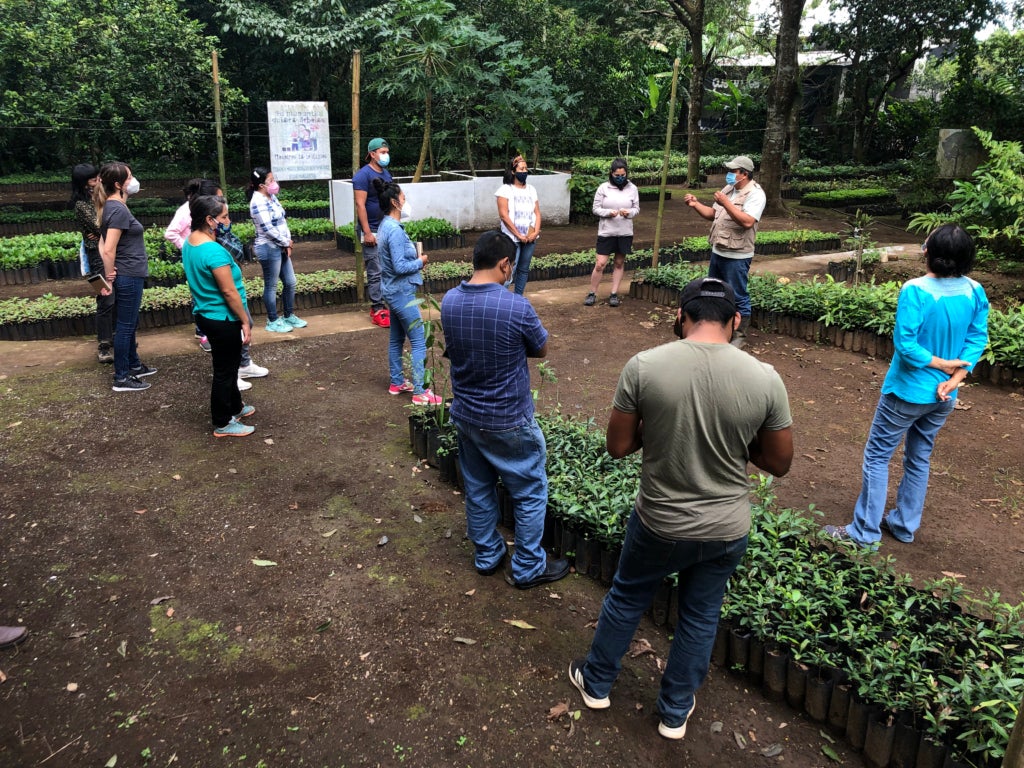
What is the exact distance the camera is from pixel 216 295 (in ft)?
17.6

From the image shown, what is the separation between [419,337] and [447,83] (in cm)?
Answer: 991

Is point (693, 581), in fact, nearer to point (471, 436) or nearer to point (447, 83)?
point (471, 436)

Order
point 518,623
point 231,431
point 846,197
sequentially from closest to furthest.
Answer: point 518,623, point 231,431, point 846,197

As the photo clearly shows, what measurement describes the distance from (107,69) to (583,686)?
1749 cm

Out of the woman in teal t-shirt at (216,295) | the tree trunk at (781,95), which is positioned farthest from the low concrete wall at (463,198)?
the woman in teal t-shirt at (216,295)

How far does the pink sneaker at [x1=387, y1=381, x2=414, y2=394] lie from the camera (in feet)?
21.7

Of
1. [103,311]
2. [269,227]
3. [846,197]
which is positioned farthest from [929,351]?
[846,197]

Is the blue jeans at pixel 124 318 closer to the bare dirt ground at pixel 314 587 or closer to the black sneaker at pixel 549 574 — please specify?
the bare dirt ground at pixel 314 587

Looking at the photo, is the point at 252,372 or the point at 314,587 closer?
the point at 314,587

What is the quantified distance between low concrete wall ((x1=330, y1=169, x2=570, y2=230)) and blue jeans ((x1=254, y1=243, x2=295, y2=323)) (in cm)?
608

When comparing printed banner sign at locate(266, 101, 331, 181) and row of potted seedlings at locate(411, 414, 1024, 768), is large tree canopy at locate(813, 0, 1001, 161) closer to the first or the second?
printed banner sign at locate(266, 101, 331, 181)

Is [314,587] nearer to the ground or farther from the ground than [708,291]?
nearer to the ground

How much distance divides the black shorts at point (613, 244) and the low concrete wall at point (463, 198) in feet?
19.3

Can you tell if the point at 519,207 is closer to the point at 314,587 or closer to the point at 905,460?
the point at 905,460
